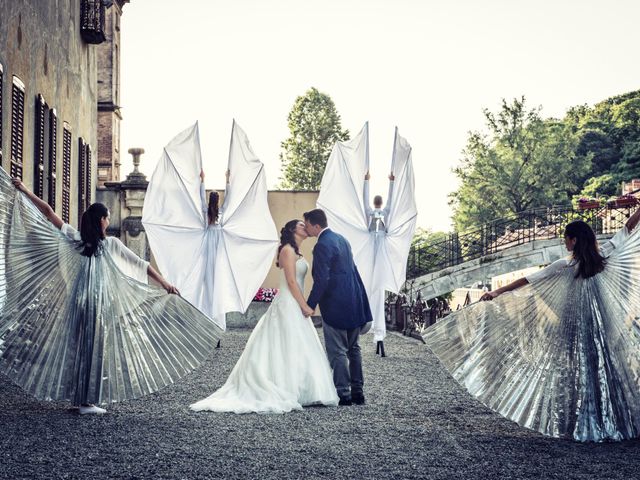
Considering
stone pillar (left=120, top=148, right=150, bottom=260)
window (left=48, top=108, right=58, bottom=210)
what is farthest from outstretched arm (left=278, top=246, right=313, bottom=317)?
stone pillar (left=120, top=148, right=150, bottom=260)

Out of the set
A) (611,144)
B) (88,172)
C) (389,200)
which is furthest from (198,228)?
(611,144)

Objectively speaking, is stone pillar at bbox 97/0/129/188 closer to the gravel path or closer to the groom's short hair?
the groom's short hair

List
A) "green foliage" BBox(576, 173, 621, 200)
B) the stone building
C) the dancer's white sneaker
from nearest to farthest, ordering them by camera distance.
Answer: the dancer's white sneaker < the stone building < "green foliage" BBox(576, 173, 621, 200)

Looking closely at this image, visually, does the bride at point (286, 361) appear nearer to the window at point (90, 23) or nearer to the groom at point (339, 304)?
the groom at point (339, 304)

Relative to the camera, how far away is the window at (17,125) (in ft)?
43.5

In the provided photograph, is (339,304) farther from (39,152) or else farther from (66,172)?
(66,172)

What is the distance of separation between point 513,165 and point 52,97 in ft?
143

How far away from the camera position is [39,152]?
15.2 meters

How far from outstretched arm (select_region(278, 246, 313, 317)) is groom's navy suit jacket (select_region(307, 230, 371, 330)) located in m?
0.09

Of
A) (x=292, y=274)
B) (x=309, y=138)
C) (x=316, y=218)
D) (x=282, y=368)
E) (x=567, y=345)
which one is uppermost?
(x=309, y=138)

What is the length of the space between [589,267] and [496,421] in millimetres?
1459

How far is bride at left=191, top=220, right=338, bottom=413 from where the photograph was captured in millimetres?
8242

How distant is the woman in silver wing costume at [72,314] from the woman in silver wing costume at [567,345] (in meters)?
2.49

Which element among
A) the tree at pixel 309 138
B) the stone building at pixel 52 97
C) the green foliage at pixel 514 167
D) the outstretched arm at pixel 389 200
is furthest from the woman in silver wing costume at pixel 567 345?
the green foliage at pixel 514 167
